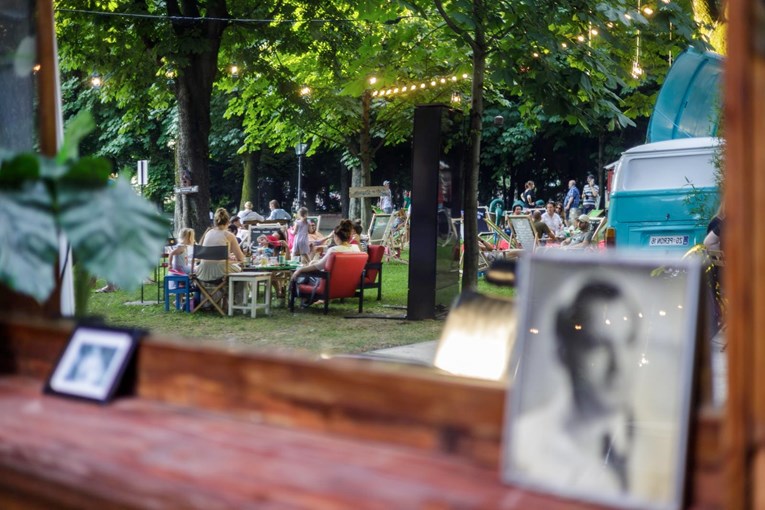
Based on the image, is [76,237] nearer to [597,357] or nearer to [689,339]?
[597,357]

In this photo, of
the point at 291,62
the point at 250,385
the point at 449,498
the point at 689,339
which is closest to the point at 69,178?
the point at 250,385

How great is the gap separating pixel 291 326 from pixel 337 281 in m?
1.66

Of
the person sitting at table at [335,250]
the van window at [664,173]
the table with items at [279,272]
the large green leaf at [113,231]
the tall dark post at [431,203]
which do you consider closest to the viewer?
the large green leaf at [113,231]

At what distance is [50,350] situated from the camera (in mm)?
2141

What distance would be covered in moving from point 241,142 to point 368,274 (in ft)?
66.8

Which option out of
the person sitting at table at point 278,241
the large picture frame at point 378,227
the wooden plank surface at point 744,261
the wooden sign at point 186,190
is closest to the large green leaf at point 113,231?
the wooden plank surface at point 744,261

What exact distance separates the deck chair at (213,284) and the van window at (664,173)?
559cm

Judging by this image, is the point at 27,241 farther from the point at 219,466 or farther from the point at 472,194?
the point at 472,194

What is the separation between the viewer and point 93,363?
2.01 m

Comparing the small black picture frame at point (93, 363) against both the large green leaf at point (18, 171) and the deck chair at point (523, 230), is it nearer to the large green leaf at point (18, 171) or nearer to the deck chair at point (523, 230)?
the large green leaf at point (18, 171)

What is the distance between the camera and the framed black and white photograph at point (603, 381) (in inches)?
52.8

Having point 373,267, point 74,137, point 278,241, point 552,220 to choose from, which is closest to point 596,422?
point 74,137

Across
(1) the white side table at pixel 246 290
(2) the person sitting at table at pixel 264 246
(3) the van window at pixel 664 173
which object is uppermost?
(3) the van window at pixel 664 173

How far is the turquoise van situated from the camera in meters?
11.9
